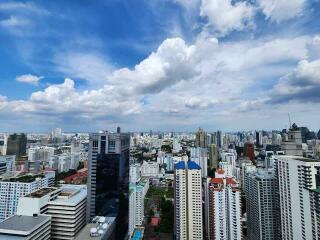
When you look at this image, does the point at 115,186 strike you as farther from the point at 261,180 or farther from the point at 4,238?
the point at 261,180

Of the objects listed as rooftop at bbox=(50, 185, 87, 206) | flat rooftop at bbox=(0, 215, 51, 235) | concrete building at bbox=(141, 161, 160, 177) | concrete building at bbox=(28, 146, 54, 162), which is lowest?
concrete building at bbox=(141, 161, 160, 177)

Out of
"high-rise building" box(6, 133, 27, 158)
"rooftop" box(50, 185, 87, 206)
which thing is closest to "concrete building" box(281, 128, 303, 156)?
"rooftop" box(50, 185, 87, 206)

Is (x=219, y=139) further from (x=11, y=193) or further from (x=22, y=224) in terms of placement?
(x=22, y=224)

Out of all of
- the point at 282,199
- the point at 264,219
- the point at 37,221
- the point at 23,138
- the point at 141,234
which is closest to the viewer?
the point at 37,221

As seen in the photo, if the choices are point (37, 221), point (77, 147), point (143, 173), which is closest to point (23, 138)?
point (77, 147)

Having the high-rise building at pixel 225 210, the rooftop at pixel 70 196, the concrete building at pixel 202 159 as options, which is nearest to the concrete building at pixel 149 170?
the concrete building at pixel 202 159

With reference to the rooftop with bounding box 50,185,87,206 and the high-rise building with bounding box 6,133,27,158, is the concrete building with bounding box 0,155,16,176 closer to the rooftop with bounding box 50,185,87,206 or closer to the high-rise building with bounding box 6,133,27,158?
the high-rise building with bounding box 6,133,27,158

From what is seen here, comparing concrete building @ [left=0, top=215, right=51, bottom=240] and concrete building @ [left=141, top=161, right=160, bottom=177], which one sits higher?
concrete building @ [left=0, top=215, right=51, bottom=240]
